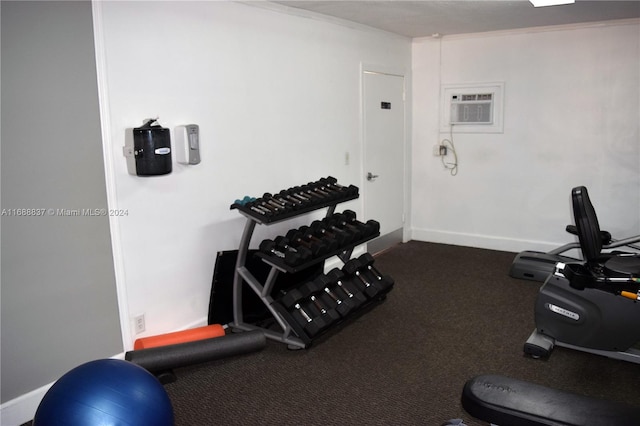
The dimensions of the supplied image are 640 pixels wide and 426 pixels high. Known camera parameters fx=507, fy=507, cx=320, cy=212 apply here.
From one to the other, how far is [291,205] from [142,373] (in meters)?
1.50

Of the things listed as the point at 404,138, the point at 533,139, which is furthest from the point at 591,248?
the point at 404,138

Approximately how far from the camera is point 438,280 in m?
4.60

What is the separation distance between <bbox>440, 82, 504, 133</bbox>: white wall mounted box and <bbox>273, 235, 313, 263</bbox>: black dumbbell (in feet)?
9.56

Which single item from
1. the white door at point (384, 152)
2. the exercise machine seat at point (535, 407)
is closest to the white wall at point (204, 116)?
the white door at point (384, 152)

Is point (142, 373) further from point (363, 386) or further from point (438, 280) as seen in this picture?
point (438, 280)

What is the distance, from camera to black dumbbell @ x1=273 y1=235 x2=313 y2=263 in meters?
3.27

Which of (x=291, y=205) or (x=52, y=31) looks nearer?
(x=52, y=31)

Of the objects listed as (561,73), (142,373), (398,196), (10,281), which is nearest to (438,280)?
(398,196)

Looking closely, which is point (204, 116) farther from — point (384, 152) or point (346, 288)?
point (384, 152)

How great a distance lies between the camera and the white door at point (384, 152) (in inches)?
198

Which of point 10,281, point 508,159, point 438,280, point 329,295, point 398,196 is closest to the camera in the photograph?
point 10,281

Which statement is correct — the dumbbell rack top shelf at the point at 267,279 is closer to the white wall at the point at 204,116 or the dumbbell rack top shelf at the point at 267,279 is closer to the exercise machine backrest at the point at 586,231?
the white wall at the point at 204,116

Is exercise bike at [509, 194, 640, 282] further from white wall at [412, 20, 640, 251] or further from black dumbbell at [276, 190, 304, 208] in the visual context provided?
black dumbbell at [276, 190, 304, 208]

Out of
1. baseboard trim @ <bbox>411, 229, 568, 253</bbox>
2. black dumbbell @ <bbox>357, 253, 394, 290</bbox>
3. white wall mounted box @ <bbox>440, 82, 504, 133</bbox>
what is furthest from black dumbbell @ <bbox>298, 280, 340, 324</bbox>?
white wall mounted box @ <bbox>440, 82, 504, 133</bbox>
